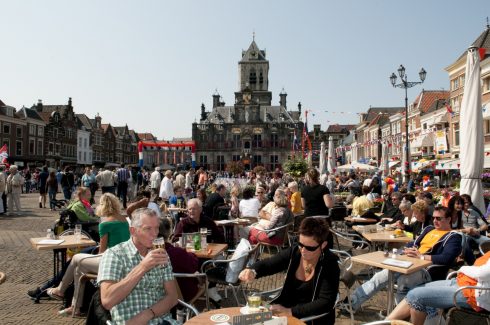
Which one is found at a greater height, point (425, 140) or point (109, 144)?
point (109, 144)

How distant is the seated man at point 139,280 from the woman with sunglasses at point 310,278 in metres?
0.67

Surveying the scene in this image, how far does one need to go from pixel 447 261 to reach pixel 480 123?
4.23m

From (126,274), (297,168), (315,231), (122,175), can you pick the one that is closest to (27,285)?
(126,274)

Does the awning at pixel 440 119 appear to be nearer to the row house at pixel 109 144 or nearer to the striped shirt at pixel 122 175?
the striped shirt at pixel 122 175

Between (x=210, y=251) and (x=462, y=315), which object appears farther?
(x=210, y=251)

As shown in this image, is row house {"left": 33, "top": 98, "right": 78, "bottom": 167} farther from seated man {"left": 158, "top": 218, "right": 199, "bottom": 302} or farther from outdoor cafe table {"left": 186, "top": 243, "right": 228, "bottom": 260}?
seated man {"left": 158, "top": 218, "right": 199, "bottom": 302}

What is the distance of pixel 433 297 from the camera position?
355 centimetres

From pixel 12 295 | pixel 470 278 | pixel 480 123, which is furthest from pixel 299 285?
pixel 480 123

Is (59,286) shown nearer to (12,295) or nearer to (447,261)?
(12,295)

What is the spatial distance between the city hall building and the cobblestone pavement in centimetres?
6175

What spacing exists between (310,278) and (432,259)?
1.99m

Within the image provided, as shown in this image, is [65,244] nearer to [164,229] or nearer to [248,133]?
[164,229]

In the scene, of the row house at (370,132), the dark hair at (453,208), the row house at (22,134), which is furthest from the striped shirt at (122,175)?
the row house at (370,132)

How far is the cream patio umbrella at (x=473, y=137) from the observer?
24.8 feet
